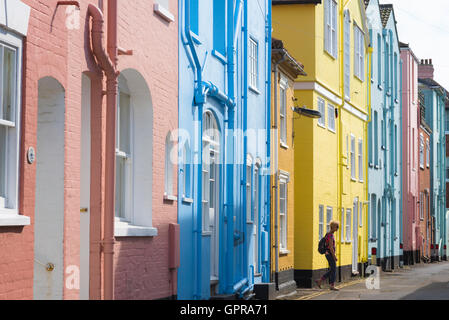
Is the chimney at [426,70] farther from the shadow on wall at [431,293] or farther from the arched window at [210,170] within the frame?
the arched window at [210,170]

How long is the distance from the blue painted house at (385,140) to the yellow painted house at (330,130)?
2.17m

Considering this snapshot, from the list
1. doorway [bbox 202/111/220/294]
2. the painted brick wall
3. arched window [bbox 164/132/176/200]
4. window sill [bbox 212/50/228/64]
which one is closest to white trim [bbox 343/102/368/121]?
window sill [bbox 212/50/228/64]

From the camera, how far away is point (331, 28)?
96.9 ft

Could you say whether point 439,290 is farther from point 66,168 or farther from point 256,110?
point 66,168

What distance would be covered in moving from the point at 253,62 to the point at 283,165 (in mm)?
4239

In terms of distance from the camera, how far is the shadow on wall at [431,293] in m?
19.4

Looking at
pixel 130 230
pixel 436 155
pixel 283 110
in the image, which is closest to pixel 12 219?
pixel 130 230

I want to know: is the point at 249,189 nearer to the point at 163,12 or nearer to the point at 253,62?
the point at 253,62

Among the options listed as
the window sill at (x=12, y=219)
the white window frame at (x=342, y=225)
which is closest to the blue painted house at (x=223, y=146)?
the window sill at (x=12, y=219)

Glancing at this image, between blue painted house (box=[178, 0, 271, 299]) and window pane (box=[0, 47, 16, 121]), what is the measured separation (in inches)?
227

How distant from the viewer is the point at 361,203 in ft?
114

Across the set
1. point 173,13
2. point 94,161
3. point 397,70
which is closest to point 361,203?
point 397,70

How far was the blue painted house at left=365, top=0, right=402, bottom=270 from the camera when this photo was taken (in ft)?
124
